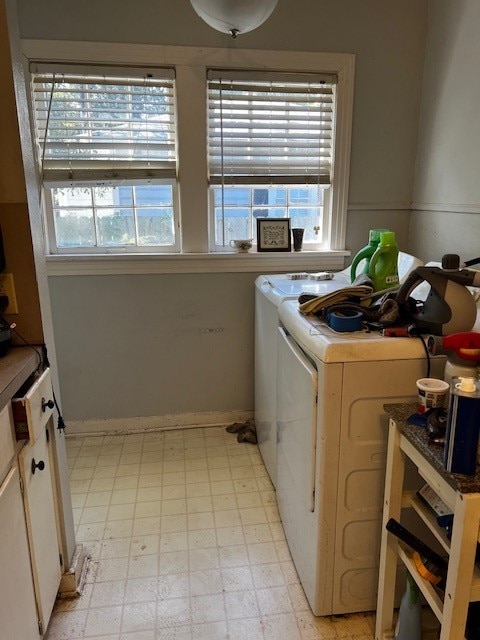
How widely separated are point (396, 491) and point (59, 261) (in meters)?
2.09

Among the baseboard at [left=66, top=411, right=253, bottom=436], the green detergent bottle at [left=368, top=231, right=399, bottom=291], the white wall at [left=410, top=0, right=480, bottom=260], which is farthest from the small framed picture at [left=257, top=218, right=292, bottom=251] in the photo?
the baseboard at [left=66, top=411, right=253, bottom=436]

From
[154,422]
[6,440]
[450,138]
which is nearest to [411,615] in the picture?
[6,440]

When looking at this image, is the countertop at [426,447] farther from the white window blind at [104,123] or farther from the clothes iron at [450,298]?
the white window blind at [104,123]

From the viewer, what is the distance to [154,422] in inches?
115

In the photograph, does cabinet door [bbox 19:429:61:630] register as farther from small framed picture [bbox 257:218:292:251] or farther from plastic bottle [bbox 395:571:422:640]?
small framed picture [bbox 257:218:292:251]

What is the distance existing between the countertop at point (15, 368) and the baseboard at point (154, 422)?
4.83 feet

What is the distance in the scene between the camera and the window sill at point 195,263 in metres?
2.61

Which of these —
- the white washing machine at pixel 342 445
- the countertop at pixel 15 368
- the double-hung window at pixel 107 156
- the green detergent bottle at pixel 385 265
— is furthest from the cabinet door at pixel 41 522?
the double-hung window at pixel 107 156

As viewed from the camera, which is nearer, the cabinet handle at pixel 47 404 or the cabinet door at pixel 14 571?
A: the cabinet door at pixel 14 571

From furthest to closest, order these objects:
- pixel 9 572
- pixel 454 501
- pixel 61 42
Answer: pixel 61 42, pixel 9 572, pixel 454 501

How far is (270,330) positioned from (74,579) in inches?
51.8

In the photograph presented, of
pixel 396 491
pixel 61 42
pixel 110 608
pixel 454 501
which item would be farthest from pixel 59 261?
pixel 454 501

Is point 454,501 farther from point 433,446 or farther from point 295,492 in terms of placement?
point 295,492

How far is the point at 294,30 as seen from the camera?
248 centimetres
